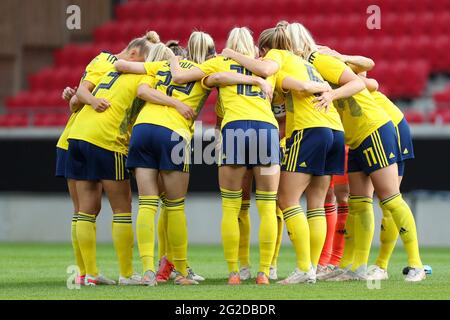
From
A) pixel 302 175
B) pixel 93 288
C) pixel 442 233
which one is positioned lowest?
pixel 442 233

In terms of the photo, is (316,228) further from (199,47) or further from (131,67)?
(131,67)

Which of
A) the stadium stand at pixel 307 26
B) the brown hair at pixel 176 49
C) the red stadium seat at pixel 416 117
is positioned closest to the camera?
the brown hair at pixel 176 49

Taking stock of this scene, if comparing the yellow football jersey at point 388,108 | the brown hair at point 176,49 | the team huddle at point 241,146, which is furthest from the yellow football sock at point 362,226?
the brown hair at point 176,49

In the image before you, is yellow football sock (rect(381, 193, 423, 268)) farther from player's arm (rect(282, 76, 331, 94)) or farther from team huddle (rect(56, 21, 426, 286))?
player's arm (rect(282, 76, 331, 94))

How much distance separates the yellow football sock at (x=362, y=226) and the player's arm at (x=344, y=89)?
0.86 m

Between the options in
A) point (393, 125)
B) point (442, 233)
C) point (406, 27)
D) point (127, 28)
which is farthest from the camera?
point (127, 28)

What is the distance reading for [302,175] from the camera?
7234 mm

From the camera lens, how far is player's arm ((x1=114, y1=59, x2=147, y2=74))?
7.50 m

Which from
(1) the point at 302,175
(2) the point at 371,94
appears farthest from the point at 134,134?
(2) the point at 371,94

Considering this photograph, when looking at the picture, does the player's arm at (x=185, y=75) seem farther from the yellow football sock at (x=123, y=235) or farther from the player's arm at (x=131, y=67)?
the yellow football sock at (x=123, y=235)

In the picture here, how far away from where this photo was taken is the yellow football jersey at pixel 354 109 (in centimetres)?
744

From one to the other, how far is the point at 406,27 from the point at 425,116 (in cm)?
400

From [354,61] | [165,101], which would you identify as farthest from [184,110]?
[354,61]
